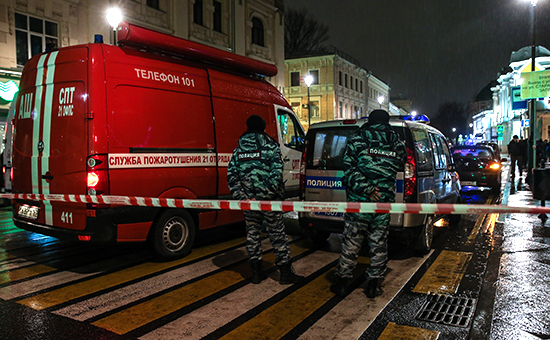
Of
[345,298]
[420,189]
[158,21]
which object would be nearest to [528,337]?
[345,298]

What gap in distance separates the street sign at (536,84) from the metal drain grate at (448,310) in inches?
634

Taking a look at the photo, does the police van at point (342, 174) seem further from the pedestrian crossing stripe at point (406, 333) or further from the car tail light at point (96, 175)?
the car tail light at point (96, 175)

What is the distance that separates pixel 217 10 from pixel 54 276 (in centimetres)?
2072

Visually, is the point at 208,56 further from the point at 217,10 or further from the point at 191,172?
the point at 217,10

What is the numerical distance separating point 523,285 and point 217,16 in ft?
71.1

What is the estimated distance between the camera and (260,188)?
4832 millimetres

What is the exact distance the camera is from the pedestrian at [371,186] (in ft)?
14.3

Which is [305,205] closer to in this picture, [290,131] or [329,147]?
[329,147]

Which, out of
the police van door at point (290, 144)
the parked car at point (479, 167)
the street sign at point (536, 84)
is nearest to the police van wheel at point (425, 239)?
the police van door at point (290, 144)

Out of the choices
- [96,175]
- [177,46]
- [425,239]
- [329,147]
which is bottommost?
[425,239]

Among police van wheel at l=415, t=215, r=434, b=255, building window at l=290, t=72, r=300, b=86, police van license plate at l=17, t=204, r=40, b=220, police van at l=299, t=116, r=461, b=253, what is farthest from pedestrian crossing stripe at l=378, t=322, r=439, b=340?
building window at l=290, t=72, r=300, b=86

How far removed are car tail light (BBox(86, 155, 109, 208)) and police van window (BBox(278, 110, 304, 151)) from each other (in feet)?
12.1

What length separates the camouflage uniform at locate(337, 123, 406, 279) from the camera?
4355mm

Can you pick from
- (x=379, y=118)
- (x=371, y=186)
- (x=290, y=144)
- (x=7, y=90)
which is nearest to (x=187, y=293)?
(x=371, y=186)
